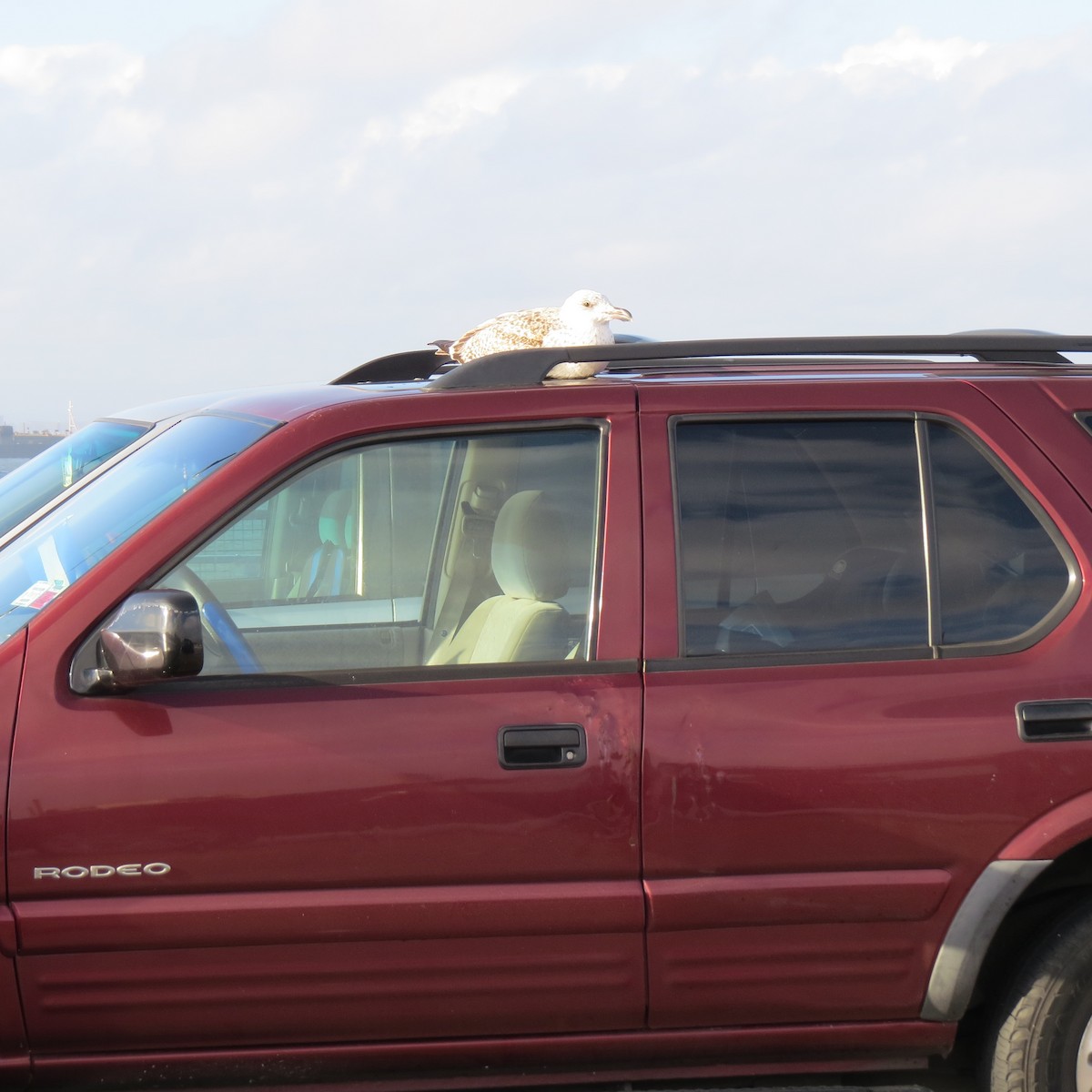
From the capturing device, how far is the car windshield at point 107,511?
273cm

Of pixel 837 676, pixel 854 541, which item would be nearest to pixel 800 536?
pixel 854 541

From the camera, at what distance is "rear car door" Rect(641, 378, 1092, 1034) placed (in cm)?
267

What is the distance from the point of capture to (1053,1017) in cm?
275

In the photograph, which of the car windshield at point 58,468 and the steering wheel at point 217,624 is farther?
the car windshield at point 58,468

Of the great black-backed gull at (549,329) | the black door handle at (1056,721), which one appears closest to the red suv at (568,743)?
the black door handle at (1056,721)

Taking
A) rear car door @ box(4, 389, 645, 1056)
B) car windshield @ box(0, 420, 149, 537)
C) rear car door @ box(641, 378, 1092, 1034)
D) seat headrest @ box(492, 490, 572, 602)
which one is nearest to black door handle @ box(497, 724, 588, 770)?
rear car door @ box(4, 389, 645, 1056)

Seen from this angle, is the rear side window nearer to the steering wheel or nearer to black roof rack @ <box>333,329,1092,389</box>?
black roof rack @ <box>333,329,1092,389</box>

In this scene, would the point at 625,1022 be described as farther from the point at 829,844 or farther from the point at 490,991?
the point at 829,844

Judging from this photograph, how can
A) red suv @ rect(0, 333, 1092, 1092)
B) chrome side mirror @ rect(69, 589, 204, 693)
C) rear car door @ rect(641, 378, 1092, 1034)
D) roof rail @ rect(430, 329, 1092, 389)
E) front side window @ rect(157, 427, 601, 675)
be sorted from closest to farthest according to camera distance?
chrome side mirror @ rect(69, 589, 204, 693), red suv @ rect(0, 333, 1092, 1092), rear car door @ rect(641, 378, 1092, 1034), front side window @ rect(157, 427, 601, 675), roof rail @ rect(430, 329, 1092, 389)

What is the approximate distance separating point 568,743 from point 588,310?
3.98 feet

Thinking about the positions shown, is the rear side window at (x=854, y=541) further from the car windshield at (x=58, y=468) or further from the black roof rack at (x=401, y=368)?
the car windshield at (x=58, y=468)

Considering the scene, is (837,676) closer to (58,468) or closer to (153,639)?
(153,639)

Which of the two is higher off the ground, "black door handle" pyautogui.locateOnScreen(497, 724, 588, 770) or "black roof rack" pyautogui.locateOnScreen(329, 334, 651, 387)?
"black roof rack" pyautogui.locateOnScreen(329, 334, 651, 387)

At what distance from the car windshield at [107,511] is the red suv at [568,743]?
17mm
